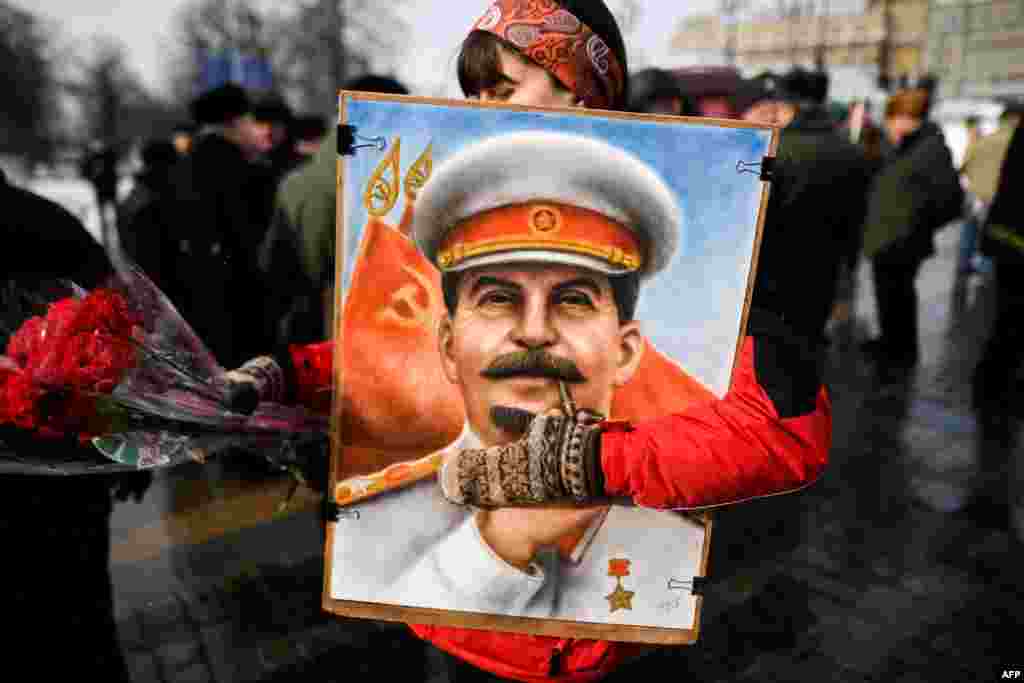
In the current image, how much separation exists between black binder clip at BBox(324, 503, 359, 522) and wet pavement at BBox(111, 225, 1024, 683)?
3.53 feet

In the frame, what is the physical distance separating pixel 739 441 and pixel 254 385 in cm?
94

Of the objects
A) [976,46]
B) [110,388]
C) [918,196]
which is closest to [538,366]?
[110,388]

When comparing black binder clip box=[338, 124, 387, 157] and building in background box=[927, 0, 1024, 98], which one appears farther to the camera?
building in background box=[927, 0, 1024, 98]

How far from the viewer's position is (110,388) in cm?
137

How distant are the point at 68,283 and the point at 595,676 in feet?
4.23

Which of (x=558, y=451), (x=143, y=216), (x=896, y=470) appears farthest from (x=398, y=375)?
(x=896, y=470)

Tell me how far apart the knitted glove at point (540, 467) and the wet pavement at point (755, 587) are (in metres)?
1.04

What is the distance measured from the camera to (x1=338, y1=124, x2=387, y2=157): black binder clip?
1210mm

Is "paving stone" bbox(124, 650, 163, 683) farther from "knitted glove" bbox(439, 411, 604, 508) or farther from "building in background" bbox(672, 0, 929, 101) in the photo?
"building in background" bbox(672, 0, 929, 101)

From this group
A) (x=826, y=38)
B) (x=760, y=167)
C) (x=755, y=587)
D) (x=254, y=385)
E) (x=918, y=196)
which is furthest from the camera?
(x=826, y=38)

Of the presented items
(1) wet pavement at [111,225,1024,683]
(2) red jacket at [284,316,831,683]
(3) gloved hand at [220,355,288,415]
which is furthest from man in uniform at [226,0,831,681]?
(1) wet pavement at [111,225,1024,683]

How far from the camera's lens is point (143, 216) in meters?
4.44

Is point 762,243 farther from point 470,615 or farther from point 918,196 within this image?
point 918,196

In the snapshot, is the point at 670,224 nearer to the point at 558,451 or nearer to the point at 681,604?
the point at 558,451
